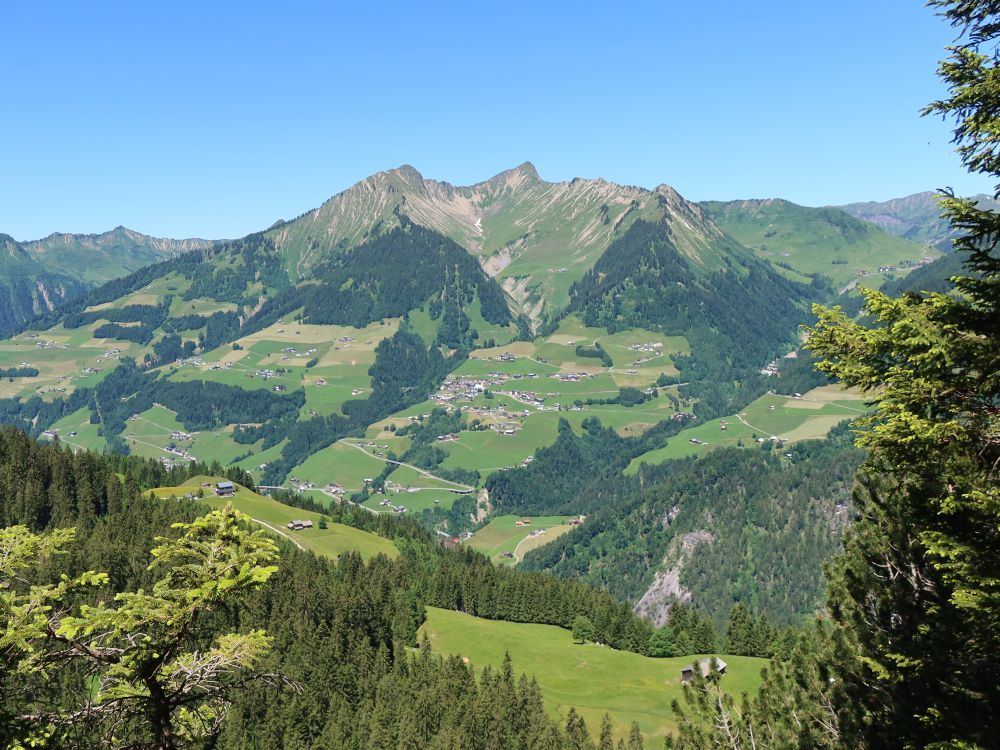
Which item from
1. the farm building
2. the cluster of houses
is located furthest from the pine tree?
the cluster of houses

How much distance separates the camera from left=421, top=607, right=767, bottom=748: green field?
95438mm

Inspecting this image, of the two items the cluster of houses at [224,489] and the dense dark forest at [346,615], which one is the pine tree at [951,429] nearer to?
the dense dark forest at [346,615]

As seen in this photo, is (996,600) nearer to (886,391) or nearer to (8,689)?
(886,391)

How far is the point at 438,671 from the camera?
100125 millimetres

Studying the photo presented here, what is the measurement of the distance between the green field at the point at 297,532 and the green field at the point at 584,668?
33.1 metres

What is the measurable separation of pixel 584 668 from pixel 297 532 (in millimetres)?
84945

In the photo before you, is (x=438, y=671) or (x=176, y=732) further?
(x=438, y=671)

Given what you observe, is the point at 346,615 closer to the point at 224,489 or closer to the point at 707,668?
the point at 707,668

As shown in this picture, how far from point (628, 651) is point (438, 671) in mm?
45107

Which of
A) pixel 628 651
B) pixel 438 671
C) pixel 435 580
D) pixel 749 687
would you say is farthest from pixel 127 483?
pixel 749 687

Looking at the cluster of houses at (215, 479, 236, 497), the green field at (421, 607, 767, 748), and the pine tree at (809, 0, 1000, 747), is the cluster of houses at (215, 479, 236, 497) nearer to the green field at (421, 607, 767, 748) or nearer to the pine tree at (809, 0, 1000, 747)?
the green field at (421, 607, 767, 748)

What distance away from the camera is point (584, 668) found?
114438 mm

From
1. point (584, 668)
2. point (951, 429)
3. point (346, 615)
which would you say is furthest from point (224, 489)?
point (951, 429)

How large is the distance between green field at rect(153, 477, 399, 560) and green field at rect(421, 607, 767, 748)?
33111 millimetres
